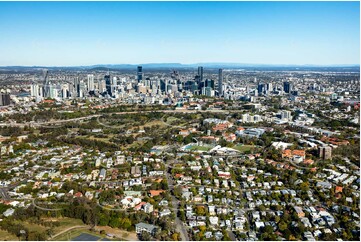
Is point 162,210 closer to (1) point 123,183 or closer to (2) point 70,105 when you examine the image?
(1) point 123,183

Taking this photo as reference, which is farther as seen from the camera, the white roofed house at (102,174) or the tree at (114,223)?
the white roofed house at (102,174)

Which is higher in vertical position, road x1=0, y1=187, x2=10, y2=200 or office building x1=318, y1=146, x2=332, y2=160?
office building x1=318, y1=146, x2=332, y2=160

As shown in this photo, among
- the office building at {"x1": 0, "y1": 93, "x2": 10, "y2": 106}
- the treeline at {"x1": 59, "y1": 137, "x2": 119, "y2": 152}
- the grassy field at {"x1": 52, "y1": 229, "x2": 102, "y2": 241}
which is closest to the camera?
the grassy field at {"x1": 52, "y1": 229, "x2": 102, "y2": 241}

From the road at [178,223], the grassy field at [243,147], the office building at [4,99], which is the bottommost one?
the road at [178,223]

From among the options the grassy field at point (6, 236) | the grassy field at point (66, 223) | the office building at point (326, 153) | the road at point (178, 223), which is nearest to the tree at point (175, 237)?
the road at point (178, 223)

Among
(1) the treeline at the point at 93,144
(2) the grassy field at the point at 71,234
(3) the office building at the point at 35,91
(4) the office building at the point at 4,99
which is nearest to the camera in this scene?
(2) the grassy field at the point at 71,234

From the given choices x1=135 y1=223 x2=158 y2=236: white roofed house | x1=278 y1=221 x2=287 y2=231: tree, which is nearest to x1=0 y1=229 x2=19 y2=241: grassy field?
x1=135 y1=223 x2=158 y2=236: white roofed house

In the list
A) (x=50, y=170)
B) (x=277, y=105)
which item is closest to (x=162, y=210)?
(x=50, y=170)

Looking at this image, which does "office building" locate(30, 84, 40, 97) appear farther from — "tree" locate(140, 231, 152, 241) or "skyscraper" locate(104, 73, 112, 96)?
"tree" locate(140, 231, 152, 241)

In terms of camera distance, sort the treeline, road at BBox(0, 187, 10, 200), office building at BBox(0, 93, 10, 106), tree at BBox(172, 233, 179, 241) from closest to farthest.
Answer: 1. tree at BBox(172, 233, 179, 241)
2. road at BBox(0, 187, 10, 200)
3. the treeline
4. office building at BBox(0, 93, 10, 106)

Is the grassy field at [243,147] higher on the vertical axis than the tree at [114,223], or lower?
higher

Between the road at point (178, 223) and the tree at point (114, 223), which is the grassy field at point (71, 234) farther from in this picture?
the road at point (178, 223)
